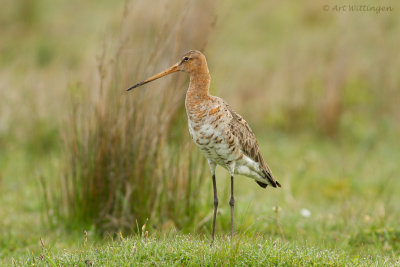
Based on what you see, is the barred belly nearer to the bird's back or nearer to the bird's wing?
the bird's back

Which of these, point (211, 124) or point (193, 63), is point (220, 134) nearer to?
point (211, 124)

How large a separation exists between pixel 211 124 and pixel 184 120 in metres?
1.40

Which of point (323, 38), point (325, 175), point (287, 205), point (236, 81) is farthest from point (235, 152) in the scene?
point (323, 38)

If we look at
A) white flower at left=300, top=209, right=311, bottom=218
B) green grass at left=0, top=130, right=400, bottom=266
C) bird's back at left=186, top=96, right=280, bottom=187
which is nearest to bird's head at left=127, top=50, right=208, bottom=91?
bird's back at left=186, top=96, right=280, bottom=187

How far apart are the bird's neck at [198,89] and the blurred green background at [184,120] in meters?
0.97

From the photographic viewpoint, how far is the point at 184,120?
634 cm

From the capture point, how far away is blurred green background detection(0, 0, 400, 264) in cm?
618

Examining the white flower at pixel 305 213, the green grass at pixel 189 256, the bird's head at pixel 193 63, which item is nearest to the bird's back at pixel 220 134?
the bird's head at pixel 193 63

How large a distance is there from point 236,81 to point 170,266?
28.3ft

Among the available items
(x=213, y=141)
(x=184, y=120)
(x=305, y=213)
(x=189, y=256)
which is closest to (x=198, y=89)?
(x=213, y=141)

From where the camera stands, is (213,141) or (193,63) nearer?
(213,141)

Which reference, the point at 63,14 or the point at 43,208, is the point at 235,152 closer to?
the point at 43,208

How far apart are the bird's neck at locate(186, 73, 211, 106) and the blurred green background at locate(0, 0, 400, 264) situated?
0.97m

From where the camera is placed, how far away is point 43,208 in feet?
22.7
